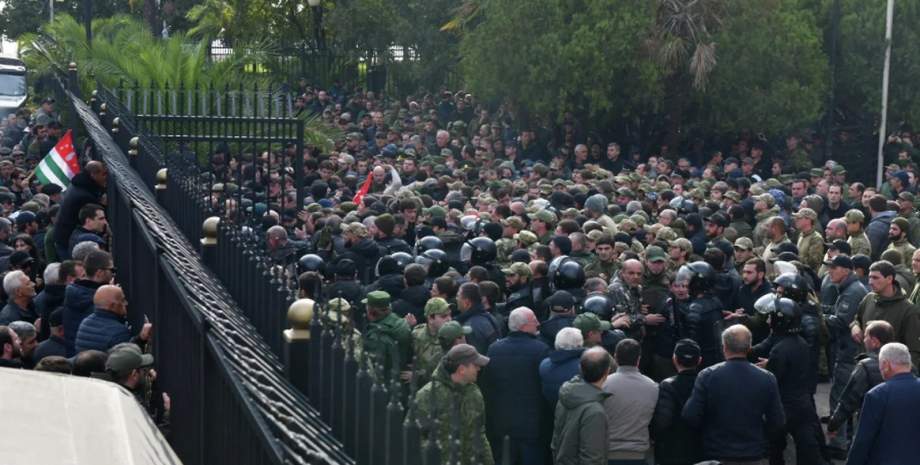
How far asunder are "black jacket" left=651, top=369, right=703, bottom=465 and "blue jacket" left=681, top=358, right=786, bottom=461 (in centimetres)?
20

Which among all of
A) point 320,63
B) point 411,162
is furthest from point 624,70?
point 320,63

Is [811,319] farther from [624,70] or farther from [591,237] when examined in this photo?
[624,70]

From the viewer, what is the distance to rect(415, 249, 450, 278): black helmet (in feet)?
41.1

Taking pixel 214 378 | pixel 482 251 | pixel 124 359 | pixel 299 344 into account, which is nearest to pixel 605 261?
pixel 482 251

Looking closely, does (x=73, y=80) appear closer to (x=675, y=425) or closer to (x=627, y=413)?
(x=675, y=425)

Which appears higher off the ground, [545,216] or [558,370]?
[545,216]

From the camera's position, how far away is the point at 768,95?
2783 centimetres

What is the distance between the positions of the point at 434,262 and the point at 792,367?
336 cm

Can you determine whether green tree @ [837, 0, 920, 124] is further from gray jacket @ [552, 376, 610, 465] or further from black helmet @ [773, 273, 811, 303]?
gray jacket @ [552, 376, 610, 465]

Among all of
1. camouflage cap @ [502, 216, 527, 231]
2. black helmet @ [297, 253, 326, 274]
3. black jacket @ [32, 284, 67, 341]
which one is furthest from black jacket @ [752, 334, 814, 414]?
black jacket @ [32, 284, 67, 341]

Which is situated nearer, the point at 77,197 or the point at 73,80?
the point at 77,197

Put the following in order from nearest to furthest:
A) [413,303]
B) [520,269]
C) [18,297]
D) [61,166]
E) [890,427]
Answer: [890,427] → [18,297] → [413,303] → [520,269] → [61,166]

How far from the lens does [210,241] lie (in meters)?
8.06

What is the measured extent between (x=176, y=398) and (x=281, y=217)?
33.1 feet
